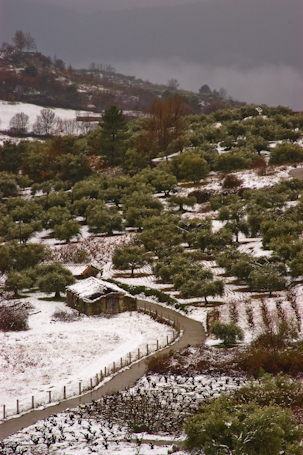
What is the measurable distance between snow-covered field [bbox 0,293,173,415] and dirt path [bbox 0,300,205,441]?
103 cm

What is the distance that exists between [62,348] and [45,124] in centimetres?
14125

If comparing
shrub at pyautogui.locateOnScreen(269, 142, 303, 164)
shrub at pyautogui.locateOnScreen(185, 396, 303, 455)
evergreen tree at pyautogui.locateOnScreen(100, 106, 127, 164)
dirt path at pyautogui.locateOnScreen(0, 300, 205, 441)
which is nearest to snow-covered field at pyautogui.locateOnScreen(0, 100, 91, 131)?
evergreen tree at pyautogui.locateOnScreen(100, 106, 127, 164)

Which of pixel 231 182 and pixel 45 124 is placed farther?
pixel 45 124

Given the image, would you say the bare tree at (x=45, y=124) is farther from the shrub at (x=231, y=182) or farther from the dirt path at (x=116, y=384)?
the dirt path at (x=116, y=384)

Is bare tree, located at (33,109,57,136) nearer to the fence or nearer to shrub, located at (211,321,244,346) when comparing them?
the fence

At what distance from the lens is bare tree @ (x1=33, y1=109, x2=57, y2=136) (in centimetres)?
16538

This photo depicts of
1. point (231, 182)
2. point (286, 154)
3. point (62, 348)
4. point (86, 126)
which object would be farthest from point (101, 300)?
point (86, 126)

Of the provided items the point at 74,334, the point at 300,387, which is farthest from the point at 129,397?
the point at 74,334

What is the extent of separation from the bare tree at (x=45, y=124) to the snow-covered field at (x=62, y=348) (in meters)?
125

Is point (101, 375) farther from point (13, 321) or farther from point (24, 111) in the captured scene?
point (24, 111)

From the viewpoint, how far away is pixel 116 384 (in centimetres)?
3009

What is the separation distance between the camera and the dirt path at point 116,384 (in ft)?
82.0

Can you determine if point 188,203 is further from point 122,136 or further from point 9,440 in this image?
point 9,440

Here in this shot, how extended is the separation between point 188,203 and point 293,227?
77.4 feet
